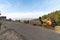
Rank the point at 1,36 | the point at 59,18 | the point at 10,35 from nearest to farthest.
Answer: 1. the point at 10,35
2. the point at 1,36
3. the point at 59,18

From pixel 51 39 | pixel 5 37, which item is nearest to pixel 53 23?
pixel 51 39

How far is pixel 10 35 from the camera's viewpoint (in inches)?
323

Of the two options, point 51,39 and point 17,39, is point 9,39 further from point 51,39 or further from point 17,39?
point 51,39

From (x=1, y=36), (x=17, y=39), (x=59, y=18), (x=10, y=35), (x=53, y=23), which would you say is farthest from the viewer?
(x=59, y=18)

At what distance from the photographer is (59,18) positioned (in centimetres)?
2130

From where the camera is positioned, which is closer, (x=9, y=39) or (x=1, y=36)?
(x=9, y=39)

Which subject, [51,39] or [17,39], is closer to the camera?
[17,39]

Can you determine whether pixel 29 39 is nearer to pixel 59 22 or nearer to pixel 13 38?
pixel 13 38

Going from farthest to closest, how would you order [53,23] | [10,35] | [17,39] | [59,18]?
1. [59,18]
2. [53,23]
3. [10,35]
4. [17,39]

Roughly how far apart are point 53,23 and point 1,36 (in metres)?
12.0

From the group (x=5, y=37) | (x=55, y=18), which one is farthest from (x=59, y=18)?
(x=5, y=37)

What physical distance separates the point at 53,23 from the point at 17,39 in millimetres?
12779

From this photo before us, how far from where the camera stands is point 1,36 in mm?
8758

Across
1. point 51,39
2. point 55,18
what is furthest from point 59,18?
point 51,39
